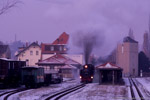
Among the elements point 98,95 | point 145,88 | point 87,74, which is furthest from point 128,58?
point 98,95

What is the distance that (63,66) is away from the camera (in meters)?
69.9

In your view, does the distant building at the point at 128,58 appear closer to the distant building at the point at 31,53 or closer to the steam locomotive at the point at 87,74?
the distant building at the point at 31,53

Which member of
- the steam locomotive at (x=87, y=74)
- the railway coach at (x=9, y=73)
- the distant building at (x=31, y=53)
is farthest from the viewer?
the distant building at (x=31, y=53)

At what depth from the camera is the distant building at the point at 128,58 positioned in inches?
3327

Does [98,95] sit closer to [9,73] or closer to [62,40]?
[9,73]

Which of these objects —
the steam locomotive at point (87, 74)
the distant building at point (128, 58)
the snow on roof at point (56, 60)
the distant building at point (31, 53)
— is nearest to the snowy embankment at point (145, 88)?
the steam locomotive at point (87, 74)

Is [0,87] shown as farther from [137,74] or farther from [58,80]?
[137,74]

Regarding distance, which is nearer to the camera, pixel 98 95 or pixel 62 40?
pixel 98 95

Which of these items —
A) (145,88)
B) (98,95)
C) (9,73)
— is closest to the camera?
(98,95)

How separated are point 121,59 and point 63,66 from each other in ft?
74.3

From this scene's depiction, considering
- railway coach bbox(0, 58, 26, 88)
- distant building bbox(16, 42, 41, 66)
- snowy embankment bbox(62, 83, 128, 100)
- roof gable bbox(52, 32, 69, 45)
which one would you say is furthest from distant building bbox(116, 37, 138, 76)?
snowy embankment bbox(62, 83, 128, 100)

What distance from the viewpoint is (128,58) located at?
3332 inches

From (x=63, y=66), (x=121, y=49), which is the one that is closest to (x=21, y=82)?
(x=63, y=66)

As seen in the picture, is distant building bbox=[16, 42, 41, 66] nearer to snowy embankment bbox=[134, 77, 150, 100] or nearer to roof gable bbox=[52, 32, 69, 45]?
roof gable bbox=[52, 32, 69, 45]
